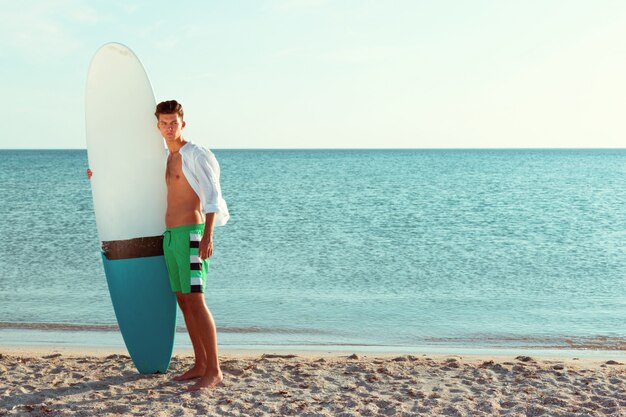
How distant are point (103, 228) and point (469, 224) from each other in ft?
49.8

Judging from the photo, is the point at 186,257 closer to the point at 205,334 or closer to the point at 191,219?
the point at 191,219

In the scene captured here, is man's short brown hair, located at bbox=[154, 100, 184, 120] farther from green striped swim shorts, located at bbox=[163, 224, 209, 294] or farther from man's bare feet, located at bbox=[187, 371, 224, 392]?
man's bare feet, located at bbox=[187, 371, 224, 392]

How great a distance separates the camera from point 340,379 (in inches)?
167

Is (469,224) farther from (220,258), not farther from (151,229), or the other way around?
(151,229)

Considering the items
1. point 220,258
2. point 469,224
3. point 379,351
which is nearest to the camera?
point 379,351

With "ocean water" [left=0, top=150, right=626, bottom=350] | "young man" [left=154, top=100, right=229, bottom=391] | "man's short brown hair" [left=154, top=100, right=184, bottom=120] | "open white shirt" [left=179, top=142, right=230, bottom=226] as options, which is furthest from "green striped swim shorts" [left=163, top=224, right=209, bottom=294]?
"ocean water" [left=0, top=150, right=626, bottom=350]

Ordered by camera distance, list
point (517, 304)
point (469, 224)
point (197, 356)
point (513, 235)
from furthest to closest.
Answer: point (469, 224) → point (513, 235) → point (517, 304) → point (197, 356)

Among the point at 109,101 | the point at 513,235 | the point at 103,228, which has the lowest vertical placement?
the point at 513,235

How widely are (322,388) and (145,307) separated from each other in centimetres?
121

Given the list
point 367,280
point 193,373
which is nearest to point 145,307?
point 193,373

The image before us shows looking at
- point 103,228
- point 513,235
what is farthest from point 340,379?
point 513,235

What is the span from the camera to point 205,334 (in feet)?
12.9

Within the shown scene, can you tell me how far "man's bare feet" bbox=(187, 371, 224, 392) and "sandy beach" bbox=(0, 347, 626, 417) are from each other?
0.05 m

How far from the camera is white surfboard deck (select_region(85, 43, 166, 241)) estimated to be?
427 cm
